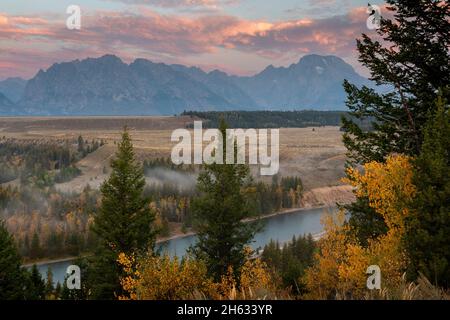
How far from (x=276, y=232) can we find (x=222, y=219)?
12575cm

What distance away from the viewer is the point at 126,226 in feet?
118

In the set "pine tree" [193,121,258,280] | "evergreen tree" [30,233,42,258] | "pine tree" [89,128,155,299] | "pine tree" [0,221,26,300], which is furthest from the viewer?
"evergreen tree" [30,233,42,258]

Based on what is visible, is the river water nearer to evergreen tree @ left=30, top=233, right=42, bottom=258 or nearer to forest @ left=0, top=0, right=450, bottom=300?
evergreen tree @ left=30, top=233, right=42, bottom=258

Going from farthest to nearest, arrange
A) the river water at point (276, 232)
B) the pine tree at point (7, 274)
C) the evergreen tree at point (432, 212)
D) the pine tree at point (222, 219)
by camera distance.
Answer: the river water at point (276, 232) < the pine tree at point (7, 274) < the pine tree at point (222, 219) < the evergreen tree at point (432, 212)

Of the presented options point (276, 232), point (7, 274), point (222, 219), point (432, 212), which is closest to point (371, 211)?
point (432, 212)

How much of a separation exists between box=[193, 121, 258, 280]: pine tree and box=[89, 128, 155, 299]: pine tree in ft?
15.3

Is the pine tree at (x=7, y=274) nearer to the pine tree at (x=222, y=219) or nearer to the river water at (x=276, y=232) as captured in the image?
the pine tree at (x=222, y=219)

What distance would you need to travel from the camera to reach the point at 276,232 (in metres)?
159

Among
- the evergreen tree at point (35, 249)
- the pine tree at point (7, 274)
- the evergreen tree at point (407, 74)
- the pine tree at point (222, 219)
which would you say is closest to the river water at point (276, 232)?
the evergreen tree at point (35, 249)

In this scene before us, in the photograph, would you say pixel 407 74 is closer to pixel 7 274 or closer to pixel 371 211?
pixel 371 211

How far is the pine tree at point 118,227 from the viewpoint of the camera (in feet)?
114

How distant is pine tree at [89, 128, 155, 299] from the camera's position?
34.8 m

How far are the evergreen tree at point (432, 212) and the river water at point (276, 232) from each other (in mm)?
103293

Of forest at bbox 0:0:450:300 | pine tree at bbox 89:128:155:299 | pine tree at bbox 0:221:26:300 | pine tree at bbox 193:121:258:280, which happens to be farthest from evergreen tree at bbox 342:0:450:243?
pine tree at bbox 0:221:26:300
